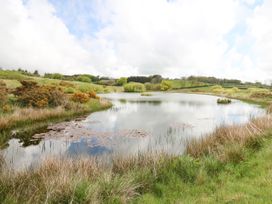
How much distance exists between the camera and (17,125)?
15016mm

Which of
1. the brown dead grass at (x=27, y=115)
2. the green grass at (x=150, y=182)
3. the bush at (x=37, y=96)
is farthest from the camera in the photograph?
the bush at (x=37, y=96)

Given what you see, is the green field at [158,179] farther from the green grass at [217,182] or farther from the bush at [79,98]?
the bush at [79,98]

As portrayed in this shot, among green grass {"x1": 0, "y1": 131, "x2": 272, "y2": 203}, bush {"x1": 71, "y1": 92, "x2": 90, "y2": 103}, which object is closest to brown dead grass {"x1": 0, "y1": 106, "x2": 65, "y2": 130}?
bush {"x1": 71, "y1": 92, "x2": 90, "y2": 103}

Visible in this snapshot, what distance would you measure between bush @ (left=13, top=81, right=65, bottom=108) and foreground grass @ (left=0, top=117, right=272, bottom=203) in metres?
14.2

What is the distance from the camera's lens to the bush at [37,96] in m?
19.2

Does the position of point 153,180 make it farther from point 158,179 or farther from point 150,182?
point 158,179

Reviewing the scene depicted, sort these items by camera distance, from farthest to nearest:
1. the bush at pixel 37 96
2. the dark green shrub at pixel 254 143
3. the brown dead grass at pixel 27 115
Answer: the bush at pixel 37 96, the brown dead grass at pixel 27 115, the dark green shrub at pixel 254 143

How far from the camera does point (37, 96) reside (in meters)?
19.5

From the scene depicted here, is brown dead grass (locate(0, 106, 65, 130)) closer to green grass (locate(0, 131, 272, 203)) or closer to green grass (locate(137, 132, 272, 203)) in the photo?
green grass (locate(0, 131, 272, 203))

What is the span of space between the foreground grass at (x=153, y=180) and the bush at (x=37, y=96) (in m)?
14.2

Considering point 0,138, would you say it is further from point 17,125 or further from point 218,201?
point 218,201

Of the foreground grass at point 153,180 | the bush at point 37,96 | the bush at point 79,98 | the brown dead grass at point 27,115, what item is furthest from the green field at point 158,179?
the bush at point 79,98

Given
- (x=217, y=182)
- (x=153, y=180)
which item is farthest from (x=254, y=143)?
(x=153, y=180)

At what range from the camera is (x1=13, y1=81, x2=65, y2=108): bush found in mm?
19156
